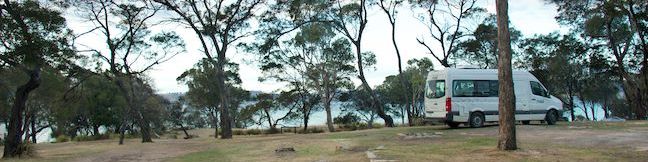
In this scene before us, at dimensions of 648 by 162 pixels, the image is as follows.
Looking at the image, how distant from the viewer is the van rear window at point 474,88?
664 inches

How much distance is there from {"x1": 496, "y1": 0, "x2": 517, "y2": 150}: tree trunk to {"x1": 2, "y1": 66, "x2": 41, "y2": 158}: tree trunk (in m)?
12.4

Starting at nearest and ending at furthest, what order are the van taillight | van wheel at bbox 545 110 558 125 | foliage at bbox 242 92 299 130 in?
1. the van taillight
2. van wheel at bbox 545 110 558 125
3. foliage at bbox 242 92 299 130

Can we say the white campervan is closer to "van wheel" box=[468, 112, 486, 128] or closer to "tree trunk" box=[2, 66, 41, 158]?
"van wheel" box=[468, 112, 486, 128]

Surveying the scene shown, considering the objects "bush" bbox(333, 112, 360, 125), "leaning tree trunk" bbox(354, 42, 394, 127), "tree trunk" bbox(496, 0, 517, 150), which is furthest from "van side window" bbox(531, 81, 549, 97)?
"bush" bbox(333, 112, 360, 125)

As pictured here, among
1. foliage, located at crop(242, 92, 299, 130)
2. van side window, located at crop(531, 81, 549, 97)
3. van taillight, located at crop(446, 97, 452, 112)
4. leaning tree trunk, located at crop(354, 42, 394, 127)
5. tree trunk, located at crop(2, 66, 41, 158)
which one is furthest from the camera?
foliage, located at crop(242, 92, 299, 130)

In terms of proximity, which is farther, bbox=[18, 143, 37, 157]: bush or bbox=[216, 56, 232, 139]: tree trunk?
bbox=[216, 56, 232, 139]: tree trunk

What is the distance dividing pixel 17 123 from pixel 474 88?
1325 centimetres

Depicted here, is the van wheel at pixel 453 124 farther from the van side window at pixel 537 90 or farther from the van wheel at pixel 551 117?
the van wheel at pixel 551 117

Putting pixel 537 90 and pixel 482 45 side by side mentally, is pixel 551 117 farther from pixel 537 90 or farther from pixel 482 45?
pixel 482 45

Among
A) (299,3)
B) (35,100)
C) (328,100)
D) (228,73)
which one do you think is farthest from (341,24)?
(35,100)

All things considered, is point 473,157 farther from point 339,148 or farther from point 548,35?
point 548,35

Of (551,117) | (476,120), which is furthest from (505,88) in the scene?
(551,117)

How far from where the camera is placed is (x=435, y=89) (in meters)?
17.3

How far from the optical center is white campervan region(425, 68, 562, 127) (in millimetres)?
16875
